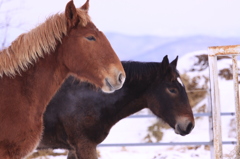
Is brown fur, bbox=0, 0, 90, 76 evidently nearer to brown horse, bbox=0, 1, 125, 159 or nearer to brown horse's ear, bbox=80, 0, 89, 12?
brown horse, bbox=0, 1, 125, 159

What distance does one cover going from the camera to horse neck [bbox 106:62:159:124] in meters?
5.10

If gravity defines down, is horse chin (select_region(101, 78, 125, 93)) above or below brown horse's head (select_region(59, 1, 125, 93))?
below

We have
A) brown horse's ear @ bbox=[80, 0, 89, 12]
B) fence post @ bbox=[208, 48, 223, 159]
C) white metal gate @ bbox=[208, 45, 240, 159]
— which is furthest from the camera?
fence post @ bbox=[208, 48, 223, 159]

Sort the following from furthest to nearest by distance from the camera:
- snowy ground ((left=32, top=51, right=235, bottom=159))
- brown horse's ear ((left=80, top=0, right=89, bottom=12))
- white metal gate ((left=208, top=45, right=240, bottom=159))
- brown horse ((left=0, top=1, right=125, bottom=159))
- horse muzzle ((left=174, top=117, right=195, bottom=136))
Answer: snowy ground ((left=32, top=51, right=235, bottom=159)), white metal gate ((left=208, top=45, right=240, bottom=159)), horse muzzle ((left=174, top=117, right=195, bottom=136)), brown horse's ear ((left=80, top=0, right=89, bottom=12)), brown horse ((left=0, top=1, right=125, bottom=159))

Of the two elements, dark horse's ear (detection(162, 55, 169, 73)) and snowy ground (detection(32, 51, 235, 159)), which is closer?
dark horse's ear (detection(162, 55, 169, 73))

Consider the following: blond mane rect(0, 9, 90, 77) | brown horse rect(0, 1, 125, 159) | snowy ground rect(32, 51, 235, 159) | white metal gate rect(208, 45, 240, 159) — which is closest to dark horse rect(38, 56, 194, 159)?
white metal gate rect(208, 45, 240, 159)

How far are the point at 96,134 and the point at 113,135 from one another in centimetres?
323

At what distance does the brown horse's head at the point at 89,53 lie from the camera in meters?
3.25

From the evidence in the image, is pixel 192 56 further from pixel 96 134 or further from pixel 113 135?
pixel 96 134

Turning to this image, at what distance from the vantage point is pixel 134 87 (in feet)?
16.9

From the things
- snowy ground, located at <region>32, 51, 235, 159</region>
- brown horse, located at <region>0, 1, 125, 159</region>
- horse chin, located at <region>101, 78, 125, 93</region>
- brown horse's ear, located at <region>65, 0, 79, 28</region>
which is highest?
brown horse's ear, located at <region>65, 0, 79, 28</region>

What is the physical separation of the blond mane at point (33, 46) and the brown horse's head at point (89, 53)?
4cm

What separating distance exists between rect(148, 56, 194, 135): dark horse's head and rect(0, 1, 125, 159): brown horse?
1.78 meters

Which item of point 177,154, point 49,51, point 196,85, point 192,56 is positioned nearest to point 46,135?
point 49,51
